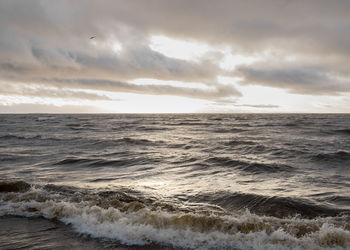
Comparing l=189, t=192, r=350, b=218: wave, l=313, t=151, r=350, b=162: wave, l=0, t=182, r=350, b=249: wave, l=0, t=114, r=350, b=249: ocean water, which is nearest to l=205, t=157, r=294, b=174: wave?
l=0, t=114, r=350, b=249: ocean water

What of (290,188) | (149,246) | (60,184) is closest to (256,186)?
(290,188)

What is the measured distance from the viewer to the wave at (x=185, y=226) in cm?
461

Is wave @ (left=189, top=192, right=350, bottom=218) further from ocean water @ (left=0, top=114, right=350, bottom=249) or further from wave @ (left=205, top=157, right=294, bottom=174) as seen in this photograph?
wave @ (left=205, top=157, right=294, bottom=174)

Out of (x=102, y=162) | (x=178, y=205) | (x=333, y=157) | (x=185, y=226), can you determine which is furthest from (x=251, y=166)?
(x=102, y=162)

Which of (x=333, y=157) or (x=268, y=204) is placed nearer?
(x=268, y=204)

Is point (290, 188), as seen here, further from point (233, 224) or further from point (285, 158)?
point (285, 158)

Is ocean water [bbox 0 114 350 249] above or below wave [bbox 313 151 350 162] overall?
below

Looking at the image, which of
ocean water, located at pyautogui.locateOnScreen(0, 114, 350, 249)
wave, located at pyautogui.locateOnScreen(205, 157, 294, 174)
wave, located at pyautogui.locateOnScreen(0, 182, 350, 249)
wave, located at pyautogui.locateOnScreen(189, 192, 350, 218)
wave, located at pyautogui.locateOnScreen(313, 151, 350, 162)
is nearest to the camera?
wave, located at pyautogui.locateOnScreen(0, 182, 350, 249)

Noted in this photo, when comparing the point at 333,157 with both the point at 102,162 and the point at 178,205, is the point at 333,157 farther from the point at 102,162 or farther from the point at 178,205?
the point at 102,162

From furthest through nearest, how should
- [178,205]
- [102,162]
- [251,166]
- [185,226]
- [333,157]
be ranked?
[333,157], [102,162], [251,166], [178,205], [185,226]

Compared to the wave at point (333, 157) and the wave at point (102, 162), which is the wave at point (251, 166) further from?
the wave at point (102, 162)

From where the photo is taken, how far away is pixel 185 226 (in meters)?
5.21

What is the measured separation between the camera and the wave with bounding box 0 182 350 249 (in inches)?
181

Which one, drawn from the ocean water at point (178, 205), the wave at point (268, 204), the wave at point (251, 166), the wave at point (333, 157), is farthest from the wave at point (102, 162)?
the wave at point (333, 157)
